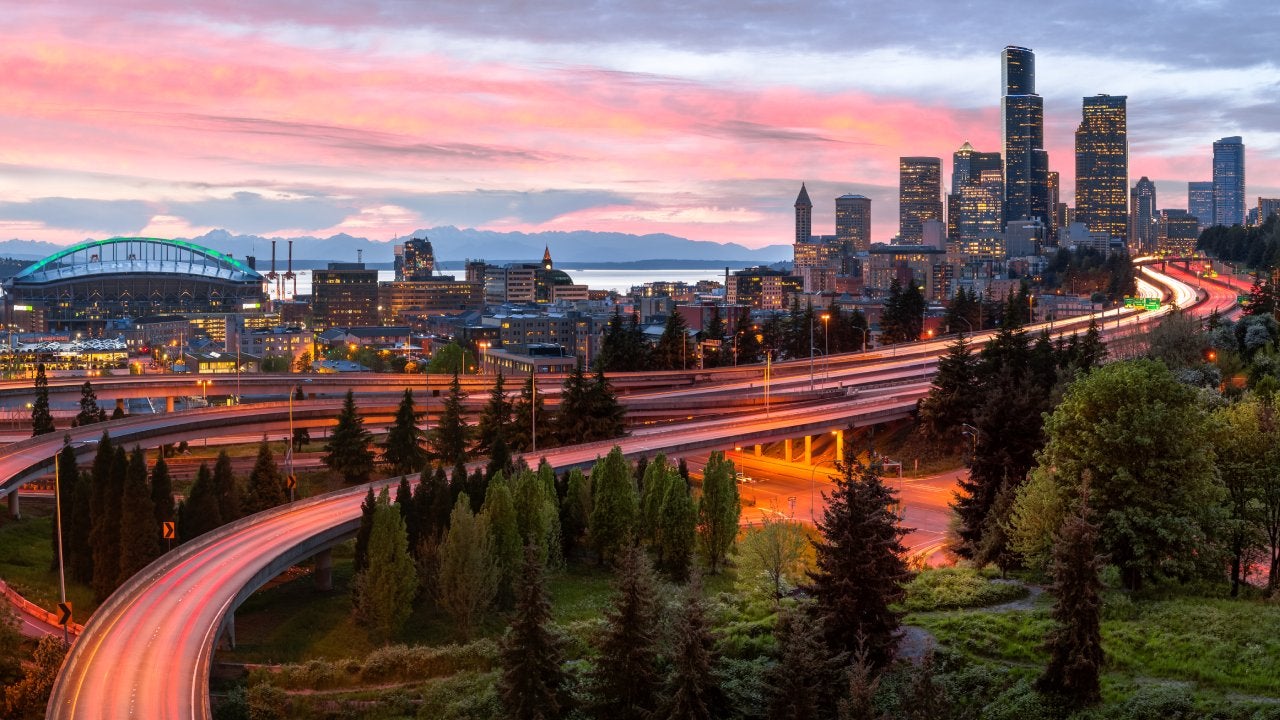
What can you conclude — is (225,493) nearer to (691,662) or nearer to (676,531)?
(676,531)

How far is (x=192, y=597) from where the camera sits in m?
36.8

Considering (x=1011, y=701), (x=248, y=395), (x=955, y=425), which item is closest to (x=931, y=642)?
(x=1011, y=701)

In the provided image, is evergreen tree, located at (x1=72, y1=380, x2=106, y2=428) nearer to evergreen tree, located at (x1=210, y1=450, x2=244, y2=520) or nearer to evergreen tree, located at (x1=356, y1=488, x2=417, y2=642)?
evergreen tree, located at (x1=210, y1=450, x2=244, y2=520)

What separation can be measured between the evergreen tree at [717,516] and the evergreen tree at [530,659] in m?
21.6

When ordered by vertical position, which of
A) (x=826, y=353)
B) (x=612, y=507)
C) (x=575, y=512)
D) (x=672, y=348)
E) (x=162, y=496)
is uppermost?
(x=672, y=348)

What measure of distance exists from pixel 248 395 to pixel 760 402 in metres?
47.1

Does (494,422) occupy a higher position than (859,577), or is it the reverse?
(494,422)

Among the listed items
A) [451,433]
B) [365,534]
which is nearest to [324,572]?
[365,534]

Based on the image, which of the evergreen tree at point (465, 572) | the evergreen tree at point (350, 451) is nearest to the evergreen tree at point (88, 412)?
the evergreen tree at point (350, 451)

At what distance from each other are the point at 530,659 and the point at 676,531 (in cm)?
2027

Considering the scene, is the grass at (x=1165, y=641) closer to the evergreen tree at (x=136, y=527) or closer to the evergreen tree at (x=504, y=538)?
the evergreen tree at (x=504, y=538)

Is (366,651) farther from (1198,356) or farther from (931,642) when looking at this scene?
(1198,356)

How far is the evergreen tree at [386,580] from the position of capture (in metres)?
41.8

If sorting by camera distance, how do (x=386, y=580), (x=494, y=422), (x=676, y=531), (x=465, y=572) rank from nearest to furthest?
1. (x=386, y=580)
2. (x=465, y=572)
3. (x=676, y=531)
4. (x=494, y=422)
